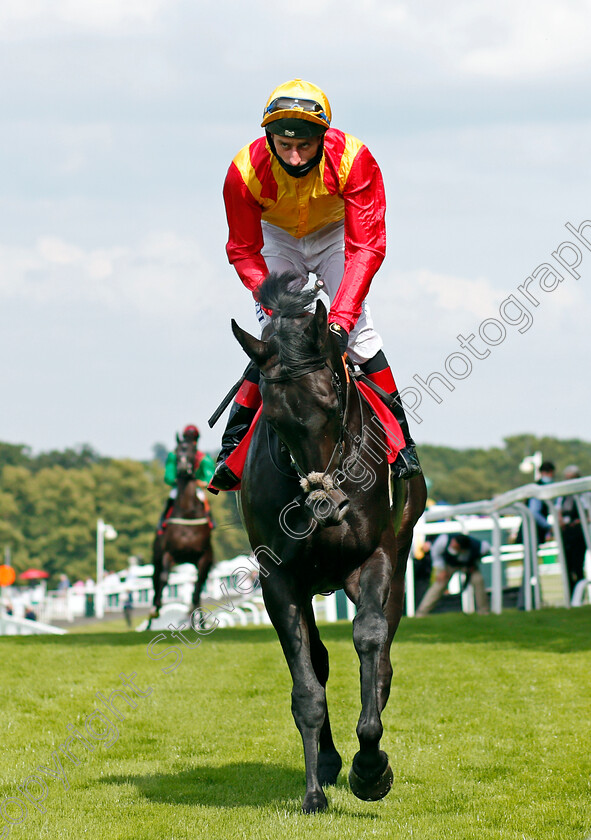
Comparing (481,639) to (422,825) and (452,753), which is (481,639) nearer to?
(452,753)

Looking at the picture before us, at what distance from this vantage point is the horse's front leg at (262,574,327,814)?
4.92 meters

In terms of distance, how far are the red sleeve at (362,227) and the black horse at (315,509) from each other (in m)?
0.49

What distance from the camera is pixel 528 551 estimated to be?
45.4 feet

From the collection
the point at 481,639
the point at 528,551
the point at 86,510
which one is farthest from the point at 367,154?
the point at 86,510

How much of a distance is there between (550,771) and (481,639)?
5.33 m

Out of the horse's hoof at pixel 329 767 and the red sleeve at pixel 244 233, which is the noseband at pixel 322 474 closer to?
the red sleeve at pixel 244 233

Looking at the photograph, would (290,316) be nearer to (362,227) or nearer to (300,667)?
(362,227)

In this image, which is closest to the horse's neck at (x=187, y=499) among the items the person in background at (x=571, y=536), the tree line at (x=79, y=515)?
the person in background at (x=571, y=536)

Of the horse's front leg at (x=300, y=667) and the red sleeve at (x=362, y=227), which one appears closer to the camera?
the horse's front leg at (x=300, y=667)

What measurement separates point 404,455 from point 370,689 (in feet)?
4.59

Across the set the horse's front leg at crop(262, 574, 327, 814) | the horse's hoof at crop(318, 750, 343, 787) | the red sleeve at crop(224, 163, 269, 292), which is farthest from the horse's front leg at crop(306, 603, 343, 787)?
the red sleeve at crop(224, 163, 269, 292)

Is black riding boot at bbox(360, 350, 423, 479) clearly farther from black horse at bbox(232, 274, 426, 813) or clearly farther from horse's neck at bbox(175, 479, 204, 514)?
horse's neck at bbox(175, 479, 204, 514)

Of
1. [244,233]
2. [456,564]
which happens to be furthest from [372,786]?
[456,564]

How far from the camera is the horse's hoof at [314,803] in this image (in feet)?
15.7
